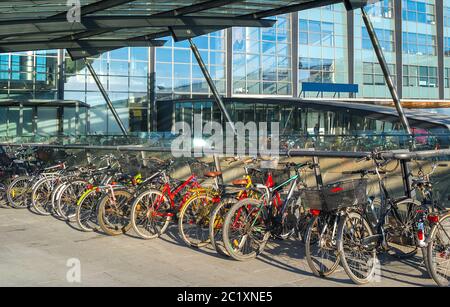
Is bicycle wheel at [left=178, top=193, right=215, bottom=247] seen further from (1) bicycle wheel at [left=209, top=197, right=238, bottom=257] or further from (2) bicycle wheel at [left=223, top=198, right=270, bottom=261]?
(2) bicycle wheel at [left=223, top=198, right=270, bottom=261]

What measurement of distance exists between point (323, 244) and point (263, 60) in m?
36.9

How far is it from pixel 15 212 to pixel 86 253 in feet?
12.2

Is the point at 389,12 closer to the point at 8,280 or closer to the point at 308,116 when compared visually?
the point at 308,116

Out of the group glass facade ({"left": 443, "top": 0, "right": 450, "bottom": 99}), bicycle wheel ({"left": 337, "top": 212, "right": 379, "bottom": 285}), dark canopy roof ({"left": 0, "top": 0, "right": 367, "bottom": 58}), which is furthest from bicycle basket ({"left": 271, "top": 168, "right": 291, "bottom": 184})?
glass facade ({"left": 443, "top": 0, "right": 450, "bottom": 99})

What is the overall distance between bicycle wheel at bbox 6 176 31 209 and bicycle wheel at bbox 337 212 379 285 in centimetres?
667

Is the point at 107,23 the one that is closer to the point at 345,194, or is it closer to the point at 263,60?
the point at 345,194

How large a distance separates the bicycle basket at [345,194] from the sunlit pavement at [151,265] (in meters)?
0.70

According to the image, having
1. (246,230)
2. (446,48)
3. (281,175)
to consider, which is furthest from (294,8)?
(446,48)

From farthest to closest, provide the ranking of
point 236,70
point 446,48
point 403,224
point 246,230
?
point 446,48 < point 236,70 < point 246,230 < point 403,224

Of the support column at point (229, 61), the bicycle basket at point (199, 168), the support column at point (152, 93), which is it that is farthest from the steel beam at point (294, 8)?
the support column at point (229, 61)

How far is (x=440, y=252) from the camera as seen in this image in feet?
14.1

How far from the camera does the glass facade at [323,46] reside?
137 ft

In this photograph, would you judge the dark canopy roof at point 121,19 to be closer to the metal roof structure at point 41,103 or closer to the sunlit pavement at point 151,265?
the sunlit pavement at point 151,265
